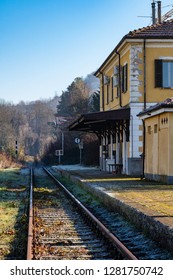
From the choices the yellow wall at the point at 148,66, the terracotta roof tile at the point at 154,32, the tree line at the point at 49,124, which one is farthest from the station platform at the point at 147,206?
the tree line at the point at 49,124

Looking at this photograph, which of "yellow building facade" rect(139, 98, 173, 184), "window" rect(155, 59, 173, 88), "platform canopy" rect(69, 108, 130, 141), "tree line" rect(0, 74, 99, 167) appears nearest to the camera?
"yellow building facade" rect(139, 98, 173, 184)

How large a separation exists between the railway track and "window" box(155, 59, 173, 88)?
38.1ft

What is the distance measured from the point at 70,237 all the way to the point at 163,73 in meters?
16.4

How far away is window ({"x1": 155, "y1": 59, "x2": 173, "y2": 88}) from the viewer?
25188 millimetres

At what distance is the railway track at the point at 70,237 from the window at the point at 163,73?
38.1 feet

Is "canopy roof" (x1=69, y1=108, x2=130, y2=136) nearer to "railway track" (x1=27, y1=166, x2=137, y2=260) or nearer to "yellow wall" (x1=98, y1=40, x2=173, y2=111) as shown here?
"yellow wall" (x1=98, y1=40, x2=173, y2=111)

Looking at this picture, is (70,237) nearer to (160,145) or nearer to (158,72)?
(160,145)

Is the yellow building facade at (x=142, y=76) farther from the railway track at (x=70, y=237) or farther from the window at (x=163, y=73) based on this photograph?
the railway track at (x=70, y=237)

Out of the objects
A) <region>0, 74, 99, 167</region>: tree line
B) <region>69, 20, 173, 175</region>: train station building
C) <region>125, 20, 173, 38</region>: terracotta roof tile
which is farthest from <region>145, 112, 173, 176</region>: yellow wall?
<region>0, 74, 99, 167</region>: tree line

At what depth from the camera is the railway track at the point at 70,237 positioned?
27.0 ft
